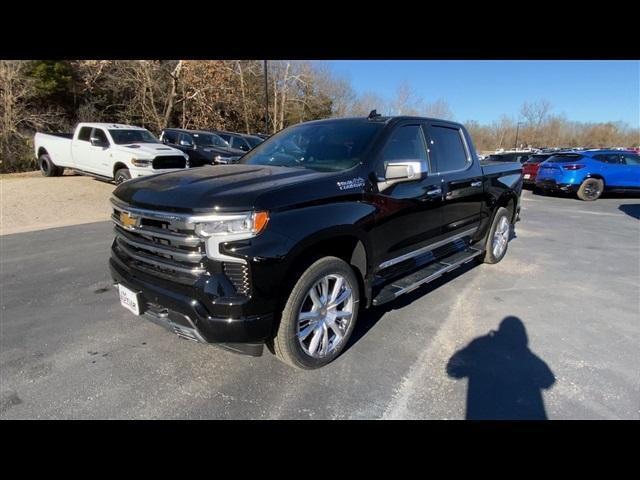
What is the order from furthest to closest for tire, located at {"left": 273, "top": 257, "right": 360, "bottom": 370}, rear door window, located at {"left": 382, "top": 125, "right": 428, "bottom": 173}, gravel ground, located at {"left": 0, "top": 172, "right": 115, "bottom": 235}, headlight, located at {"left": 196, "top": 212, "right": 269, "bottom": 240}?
gravel ground, located at {"left": 0, "top": 172, "right": 115, "bottom": 235} < rear door window, located at {"left": 382, "top": 125, "right": 428, "bottom": 173} < tire, located at {"left": 273, "top": 257, "right": 360, "bottom": 370} < headlight, located at {"left": 196, "top": 212, "right": 269, "bottom": 240}

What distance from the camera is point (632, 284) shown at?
4902mm

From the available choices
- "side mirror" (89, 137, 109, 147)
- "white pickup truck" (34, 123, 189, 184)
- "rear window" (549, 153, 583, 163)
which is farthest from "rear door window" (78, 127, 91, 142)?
"rear window" (549, 153, 583, 163)

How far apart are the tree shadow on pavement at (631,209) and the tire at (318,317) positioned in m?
11.3

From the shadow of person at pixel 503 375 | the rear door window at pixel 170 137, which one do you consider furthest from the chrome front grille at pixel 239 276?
the rear door window at pixel 170 137

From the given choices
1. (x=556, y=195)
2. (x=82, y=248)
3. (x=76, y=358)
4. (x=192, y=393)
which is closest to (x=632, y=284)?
(x=192, y=393)

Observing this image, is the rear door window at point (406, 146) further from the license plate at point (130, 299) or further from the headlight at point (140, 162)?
the headlight at point (140, 162)

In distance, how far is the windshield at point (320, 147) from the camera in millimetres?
3213

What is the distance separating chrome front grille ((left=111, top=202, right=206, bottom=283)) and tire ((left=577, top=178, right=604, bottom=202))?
1545cm

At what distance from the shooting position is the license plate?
8.52ft

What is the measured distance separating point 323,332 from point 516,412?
1.38 m

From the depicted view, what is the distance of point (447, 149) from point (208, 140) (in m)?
12.0

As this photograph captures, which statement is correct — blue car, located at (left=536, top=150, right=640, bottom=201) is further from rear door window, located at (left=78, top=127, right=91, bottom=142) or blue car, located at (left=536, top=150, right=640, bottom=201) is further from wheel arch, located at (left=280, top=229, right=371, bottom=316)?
rear door window, located at (left=78, top=127, right=91, bottom=142)

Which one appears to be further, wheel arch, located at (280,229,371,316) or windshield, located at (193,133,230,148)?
windshield, located at (193,133,230,148)
